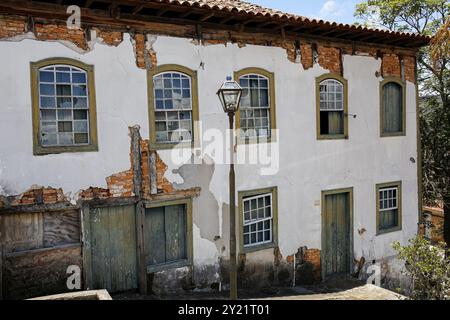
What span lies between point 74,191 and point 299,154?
5.48 m

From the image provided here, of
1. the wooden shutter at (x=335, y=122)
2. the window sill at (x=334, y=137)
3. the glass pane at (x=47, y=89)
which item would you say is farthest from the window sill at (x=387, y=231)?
the glass pane at (x=47, y=89)

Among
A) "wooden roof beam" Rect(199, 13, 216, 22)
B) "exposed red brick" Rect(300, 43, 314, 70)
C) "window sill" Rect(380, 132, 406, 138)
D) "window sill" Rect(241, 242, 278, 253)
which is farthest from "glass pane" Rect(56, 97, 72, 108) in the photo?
"window sill" Rect(380, 132, 406, 138)

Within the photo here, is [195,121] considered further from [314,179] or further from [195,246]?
[314,179]

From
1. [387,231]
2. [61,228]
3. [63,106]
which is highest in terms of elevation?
[63,106]

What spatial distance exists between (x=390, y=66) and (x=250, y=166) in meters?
5.55

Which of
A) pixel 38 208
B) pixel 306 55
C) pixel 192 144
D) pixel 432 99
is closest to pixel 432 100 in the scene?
pixel 432 99

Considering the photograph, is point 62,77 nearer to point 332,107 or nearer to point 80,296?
point 80,296

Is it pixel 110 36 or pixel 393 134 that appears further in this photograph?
pixel 393 134

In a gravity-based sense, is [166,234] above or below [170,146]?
below

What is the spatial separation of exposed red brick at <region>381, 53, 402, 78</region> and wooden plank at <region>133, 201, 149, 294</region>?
7.92 metres

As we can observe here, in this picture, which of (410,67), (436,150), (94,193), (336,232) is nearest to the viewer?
(94,193)

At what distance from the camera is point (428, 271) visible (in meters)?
7.58
